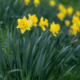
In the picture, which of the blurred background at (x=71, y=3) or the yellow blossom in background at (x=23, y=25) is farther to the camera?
the blurred background at (x=71, y=3)

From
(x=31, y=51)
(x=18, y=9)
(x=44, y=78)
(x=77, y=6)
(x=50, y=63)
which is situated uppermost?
(x=18, y=9)

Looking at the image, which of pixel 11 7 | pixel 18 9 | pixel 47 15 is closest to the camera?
pixel 11 7

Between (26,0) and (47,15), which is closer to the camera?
(26,0)

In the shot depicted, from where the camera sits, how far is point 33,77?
3.99 ft

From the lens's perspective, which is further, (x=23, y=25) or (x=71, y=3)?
(x=71, y=3)

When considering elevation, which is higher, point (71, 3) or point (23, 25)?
point (23, 25)

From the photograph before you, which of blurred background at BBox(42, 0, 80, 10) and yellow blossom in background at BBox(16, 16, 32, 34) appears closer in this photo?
yellow blossom in background at BBox(16, 16, 32, 34)

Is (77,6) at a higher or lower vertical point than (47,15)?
lower

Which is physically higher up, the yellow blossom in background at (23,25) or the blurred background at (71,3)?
the yellow blossom in background at (23,25)

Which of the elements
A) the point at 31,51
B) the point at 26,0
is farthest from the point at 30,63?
the point at 26,0

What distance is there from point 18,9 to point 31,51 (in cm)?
170

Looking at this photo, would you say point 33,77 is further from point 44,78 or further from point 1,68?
point 1,68

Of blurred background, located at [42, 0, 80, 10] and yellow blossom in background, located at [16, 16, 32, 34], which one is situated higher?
yellow blossom in background, located at [16, 16, 32, 34]

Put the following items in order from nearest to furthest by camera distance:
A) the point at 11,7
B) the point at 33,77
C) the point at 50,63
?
the point at 33,77 < the point at 50,63 < the point at 11,7
